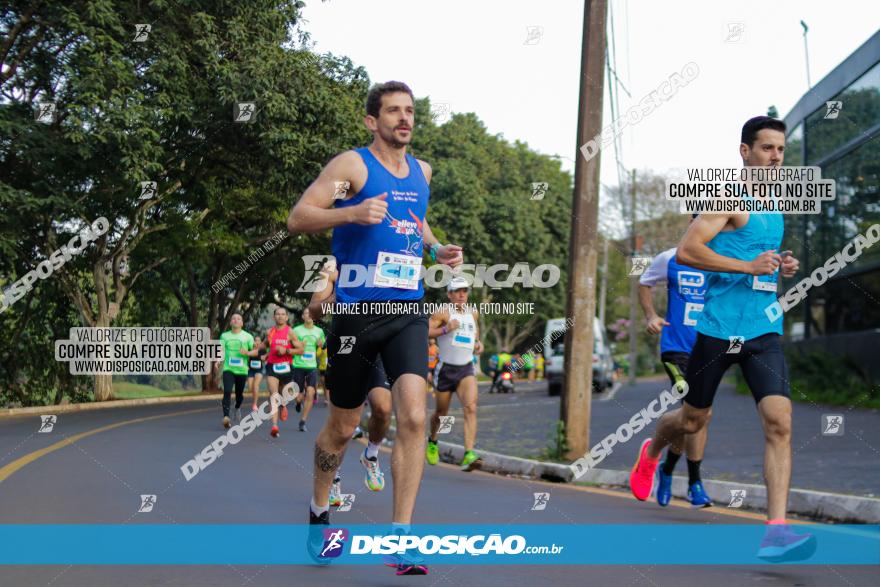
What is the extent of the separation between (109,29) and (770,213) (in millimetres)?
19959

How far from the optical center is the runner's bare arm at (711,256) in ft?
18.8

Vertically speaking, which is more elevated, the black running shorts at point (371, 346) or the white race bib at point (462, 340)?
the white race bib at point (462, 340)

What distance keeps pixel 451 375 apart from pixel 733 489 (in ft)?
12.6

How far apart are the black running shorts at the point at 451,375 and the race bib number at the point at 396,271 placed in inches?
255

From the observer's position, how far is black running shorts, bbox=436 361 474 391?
38.6ft

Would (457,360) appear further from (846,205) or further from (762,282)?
(846,205)

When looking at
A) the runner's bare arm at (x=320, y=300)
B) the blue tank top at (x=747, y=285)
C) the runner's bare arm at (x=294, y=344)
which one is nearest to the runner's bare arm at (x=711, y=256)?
the blue tank top at (x=747, y=285)

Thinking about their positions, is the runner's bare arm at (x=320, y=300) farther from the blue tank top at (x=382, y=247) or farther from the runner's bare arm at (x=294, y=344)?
the runner's bare arm at (x=294, y=344)

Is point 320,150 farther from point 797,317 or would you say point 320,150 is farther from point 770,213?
point 770,213

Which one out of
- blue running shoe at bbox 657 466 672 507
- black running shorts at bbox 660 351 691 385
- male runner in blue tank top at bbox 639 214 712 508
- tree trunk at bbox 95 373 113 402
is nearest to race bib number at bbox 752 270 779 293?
male runner in blue tank top at bbox 639 214 712 508

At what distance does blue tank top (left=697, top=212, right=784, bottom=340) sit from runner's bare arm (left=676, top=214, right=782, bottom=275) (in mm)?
112

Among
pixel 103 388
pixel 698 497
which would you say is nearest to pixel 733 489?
pixel 698 497

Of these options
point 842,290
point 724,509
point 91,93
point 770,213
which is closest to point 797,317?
point 842,290

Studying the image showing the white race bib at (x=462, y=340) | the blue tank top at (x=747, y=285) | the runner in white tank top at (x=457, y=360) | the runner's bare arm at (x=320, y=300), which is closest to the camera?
the blue tank top at (x=747, y=285)
